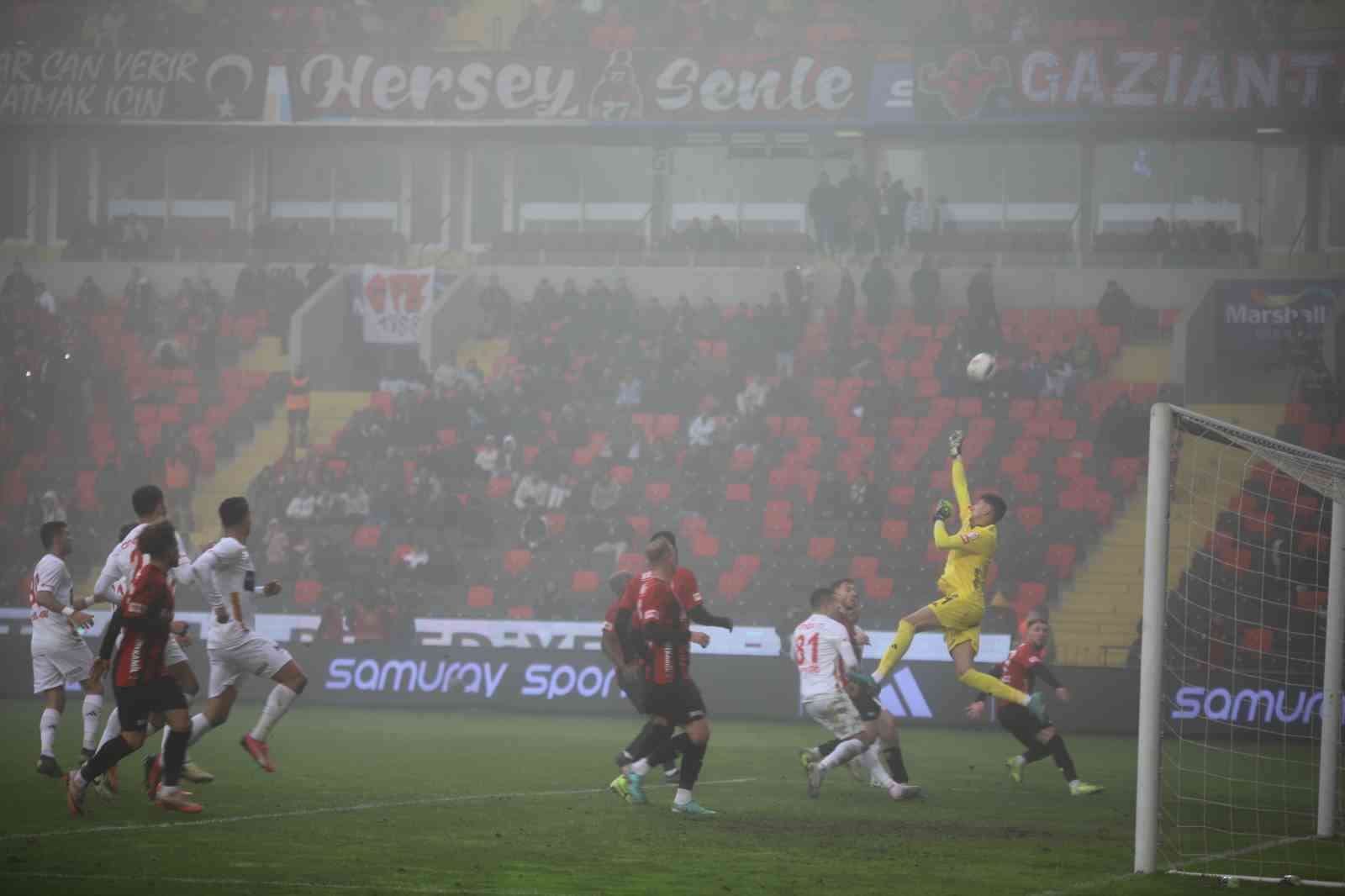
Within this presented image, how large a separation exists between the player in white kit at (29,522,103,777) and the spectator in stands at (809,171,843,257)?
73.1 feet

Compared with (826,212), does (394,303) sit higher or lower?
lower

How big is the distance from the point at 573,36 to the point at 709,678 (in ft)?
58.5

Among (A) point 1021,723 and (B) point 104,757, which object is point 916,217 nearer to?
(A) point 1021,723

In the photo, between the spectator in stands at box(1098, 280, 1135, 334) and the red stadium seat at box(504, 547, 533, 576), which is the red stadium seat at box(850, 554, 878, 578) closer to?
the red stadium seat at box(504, 547, 533, 576)

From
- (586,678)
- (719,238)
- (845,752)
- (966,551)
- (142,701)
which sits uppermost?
(719,238)

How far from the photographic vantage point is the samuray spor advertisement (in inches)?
870

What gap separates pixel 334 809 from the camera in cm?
1213

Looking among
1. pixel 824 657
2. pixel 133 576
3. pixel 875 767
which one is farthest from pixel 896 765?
pixel 133 576

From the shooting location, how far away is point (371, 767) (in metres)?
15.4

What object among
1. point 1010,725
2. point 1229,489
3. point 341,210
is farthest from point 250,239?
point 1010,725

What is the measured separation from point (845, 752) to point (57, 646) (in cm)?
662

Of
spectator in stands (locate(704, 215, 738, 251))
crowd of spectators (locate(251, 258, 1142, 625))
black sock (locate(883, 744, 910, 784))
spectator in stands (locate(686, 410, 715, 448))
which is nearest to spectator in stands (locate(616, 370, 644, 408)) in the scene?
crowd of spectators (locate(251, 258, 1142, 625))

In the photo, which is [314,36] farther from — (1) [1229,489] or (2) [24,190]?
(1) [1229,489]

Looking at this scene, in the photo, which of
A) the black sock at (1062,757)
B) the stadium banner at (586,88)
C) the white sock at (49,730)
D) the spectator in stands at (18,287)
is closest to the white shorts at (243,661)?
the white sock at (49,730)
